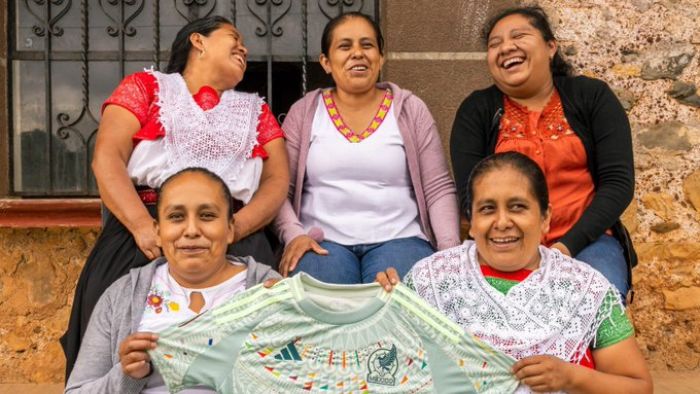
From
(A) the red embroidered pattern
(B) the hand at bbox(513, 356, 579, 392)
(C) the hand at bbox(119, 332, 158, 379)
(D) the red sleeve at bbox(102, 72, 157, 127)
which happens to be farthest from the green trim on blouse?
(D) the red sleeve at bbox(102, 72, 157, 127)

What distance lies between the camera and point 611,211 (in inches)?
111

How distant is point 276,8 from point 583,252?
2063mm

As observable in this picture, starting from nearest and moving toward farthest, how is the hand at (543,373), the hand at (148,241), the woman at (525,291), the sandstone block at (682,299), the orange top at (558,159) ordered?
the hand at (543,373)
the woman at (525,291)
the hand at (148,241)
the orange top at (558,159)
the sandstone block at (682,299)

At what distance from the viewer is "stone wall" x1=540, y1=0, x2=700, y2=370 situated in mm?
3969

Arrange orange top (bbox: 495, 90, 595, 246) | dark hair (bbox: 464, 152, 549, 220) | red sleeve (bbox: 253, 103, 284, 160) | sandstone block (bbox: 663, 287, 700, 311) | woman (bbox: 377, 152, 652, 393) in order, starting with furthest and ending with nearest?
sandstone block (bbox: 663, 287, 700, 311) → red sleeve (bbox: 253, 103, 284, 160) → orange top (bbox: 495, 90, 595, 246) → dark hair (bbox: 464, 152, 549, 220) → woman (bbox: 377, 152, 652, 393)

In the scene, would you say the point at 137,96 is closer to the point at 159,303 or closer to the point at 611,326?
the point at 159,303

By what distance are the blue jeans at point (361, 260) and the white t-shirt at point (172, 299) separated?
1.38ft

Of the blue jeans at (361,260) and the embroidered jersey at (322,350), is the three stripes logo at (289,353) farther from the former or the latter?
the blue jeans at (361,260)

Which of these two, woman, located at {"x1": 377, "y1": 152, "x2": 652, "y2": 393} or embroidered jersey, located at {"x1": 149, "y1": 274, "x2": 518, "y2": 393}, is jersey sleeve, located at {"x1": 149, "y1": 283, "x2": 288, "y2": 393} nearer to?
embroidered jersey, located at {"x1": 149, "y1": 274, "x2": 518, "y2": 393}

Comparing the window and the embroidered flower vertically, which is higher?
the window

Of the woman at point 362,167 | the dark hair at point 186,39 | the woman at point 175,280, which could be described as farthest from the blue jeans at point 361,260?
the dark hair at point 186,39

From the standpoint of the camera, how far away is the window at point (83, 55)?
4.03m

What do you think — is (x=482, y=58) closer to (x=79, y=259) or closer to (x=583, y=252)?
(x=583, y=252)

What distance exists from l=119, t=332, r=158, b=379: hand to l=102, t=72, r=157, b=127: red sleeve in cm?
98
